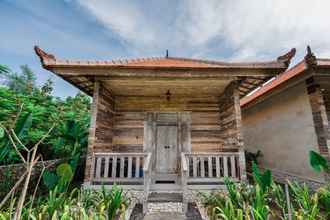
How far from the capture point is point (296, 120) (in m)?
5.17

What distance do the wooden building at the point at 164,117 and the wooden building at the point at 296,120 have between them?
983 millimetres

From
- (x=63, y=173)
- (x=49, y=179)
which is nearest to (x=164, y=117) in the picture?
(x=63, y=173)

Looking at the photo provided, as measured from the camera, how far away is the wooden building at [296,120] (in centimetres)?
434

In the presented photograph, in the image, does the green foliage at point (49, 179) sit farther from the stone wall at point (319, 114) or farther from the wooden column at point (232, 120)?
the stone wall at point (319, 114)

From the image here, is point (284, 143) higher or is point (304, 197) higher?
point (284, 143)

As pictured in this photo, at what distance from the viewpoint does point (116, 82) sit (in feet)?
16.1

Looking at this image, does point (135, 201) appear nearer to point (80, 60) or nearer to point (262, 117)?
point (80, 60)

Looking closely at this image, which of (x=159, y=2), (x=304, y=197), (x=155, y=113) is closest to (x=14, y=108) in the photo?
(x=155, y=113)

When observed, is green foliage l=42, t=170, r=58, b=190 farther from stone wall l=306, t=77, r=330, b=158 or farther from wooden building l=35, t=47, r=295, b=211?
stone wall l=306, t=77, r=330, b=158

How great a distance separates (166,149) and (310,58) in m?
4.41

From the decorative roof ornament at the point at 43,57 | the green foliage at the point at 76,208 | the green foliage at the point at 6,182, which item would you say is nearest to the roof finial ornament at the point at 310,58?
the green foliage at the point at 76,208

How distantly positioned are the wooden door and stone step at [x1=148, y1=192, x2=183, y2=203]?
1.49m

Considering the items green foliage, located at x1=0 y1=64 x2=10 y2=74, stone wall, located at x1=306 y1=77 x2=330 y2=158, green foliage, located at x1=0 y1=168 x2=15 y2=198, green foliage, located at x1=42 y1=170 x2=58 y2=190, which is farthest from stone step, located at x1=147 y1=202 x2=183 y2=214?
green foliage, located at x1=0 y1=64 x2=10 y2=74

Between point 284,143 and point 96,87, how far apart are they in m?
6.03
